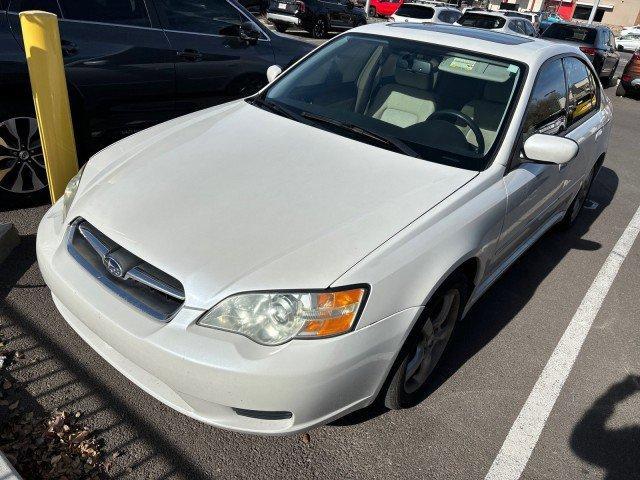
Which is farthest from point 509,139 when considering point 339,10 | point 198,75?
point 339,10

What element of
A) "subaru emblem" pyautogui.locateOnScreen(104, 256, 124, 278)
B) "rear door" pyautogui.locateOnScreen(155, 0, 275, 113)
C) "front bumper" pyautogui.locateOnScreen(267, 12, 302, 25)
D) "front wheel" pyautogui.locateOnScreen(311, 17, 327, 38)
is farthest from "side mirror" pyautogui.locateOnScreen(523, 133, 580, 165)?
"front wheel" pyautogui.locateOnScreen(311, 17, 327, 38)

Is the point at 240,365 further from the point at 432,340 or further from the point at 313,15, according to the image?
the point at 313,15

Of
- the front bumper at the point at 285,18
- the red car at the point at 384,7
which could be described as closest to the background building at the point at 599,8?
the red car at the point at 384,7

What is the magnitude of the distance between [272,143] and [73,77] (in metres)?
2.04

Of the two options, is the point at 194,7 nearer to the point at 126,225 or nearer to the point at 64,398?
the point at 126,225

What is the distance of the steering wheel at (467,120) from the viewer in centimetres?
283

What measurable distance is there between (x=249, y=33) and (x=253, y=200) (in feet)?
10.6

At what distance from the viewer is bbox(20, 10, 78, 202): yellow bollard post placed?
10.1 ft

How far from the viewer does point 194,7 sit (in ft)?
15.4

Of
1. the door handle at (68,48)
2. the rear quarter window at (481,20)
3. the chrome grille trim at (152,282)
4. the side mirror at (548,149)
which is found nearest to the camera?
the chrome grille trim at (152,282)

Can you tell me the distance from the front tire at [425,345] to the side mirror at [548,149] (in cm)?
A: 78

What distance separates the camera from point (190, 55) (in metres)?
4.61

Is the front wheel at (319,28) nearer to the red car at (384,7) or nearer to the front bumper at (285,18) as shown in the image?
the front bumper at (285,18)

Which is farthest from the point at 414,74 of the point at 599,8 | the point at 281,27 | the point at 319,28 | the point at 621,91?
the point at 599,8
